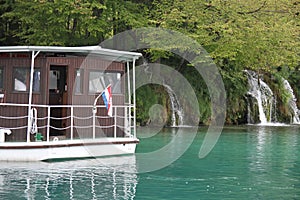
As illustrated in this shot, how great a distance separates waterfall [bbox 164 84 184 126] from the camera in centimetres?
3250

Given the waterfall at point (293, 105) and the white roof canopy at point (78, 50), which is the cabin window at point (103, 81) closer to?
the white roof canopy at point (78, 50)

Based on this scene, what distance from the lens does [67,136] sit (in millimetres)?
17938

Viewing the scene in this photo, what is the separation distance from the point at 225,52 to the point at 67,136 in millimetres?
14481

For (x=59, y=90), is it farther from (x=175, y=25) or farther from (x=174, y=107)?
(x=174, y=107)

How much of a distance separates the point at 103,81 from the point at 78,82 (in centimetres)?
92

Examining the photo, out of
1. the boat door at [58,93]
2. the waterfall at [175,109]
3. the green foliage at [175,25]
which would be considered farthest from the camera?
the waterfall at [175,109]

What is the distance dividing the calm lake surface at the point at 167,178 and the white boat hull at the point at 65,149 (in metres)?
0.26

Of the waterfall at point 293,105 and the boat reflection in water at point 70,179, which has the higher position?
the waterfall at point 293,105

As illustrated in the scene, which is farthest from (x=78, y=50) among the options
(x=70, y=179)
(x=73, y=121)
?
(x=70, y=179)

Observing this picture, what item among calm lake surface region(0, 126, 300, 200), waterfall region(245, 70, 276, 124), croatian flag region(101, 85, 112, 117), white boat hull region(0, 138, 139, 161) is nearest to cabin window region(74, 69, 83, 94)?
croatian flag region(101, 85, 112, 117)

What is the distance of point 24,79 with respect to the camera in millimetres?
17375

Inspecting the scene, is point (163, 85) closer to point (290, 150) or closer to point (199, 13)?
point (199, 13)

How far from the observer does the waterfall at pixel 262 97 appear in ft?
121

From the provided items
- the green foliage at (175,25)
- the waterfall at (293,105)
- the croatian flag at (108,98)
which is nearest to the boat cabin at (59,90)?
the croatian flag at (108,98)
